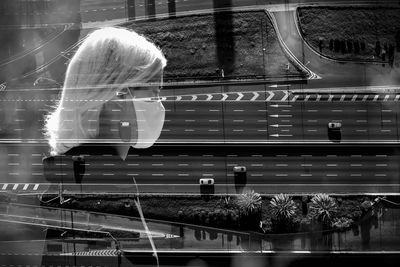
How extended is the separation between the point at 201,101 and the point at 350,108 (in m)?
19.3

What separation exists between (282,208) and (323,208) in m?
5.13

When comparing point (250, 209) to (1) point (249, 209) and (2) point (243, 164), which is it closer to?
(1) point (249, 209)

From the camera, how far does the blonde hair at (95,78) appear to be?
2753 inches

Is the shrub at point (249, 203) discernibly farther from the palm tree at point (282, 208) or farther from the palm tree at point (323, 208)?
the palm tree at point (323, 208)

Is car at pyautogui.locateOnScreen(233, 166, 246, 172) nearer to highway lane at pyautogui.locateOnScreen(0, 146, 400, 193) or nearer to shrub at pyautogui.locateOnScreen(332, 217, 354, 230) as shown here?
highway lane at pyautogui.locateOnScreen(0, 146, 400, 193)

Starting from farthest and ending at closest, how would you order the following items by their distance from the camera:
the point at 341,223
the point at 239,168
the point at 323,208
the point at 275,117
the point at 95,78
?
the point at 95,78 < the point at 275,117 < the point at 239,168 < the point at 341,223 < the point at 323,208

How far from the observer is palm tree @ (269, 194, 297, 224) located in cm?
6700

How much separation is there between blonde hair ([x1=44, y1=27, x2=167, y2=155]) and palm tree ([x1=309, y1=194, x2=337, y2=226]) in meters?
26.0

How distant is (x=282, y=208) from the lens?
66.9 meters

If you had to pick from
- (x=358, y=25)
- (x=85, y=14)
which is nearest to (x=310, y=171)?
(x=358, y=25)

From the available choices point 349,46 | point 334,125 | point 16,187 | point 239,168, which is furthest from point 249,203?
point 16,187

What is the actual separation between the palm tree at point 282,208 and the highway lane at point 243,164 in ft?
6.71

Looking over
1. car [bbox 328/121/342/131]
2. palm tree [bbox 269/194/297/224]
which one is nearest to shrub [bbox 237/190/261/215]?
palm tree [bbox 269/194/297/224]

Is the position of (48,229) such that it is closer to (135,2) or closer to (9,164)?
(9,164)
